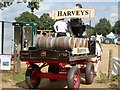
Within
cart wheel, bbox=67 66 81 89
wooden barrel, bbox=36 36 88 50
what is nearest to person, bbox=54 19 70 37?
wooden barrel, bbox=36 36 88 50

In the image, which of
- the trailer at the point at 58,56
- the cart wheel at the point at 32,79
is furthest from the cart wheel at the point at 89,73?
the cart wheel at the point at 32,79

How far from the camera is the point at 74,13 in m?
10.6

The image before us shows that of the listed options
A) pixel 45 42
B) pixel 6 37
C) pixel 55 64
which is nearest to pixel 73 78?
pixel 55 64

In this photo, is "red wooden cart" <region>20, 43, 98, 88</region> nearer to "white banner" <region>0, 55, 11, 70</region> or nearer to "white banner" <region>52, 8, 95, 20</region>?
"white banner" <region>52, 8, 95, 20</region>

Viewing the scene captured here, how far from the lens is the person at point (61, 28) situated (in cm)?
1074

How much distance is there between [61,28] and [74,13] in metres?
0.69

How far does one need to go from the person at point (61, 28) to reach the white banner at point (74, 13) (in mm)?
213

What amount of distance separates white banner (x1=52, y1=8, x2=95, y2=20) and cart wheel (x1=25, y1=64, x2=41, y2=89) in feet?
6.49

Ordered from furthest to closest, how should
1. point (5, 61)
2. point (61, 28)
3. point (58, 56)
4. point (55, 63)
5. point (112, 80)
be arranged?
1. point (5, 61)
2. point (112, 80)
3. point (61, 28)
4. point (55, 63)
5. point (58, 56)

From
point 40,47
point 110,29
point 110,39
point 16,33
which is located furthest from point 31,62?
point 110,29

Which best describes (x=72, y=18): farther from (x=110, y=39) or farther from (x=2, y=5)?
(x=110, y=39)

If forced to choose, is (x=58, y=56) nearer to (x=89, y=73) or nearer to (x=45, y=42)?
(x=45, y=42)

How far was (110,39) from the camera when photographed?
64375 mm

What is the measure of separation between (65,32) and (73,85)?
89.1 inches
